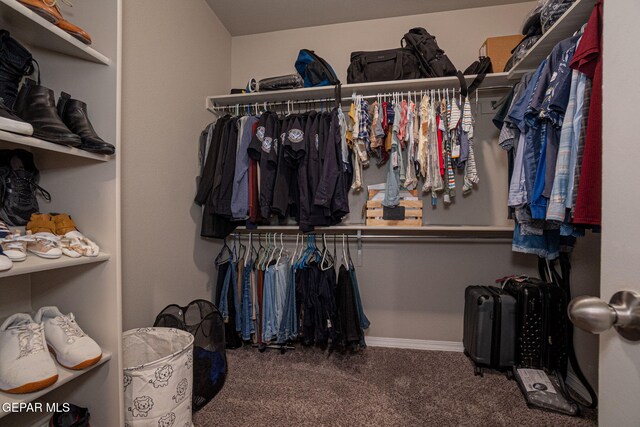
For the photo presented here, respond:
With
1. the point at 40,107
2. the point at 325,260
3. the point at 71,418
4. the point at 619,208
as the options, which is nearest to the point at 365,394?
the point at 325,260

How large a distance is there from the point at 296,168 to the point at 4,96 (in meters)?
1.28

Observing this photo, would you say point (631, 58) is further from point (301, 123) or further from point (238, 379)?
point (238, 379)

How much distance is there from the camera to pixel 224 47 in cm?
223

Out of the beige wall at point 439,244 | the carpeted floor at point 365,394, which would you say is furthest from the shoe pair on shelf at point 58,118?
the beige wall at point 439,244

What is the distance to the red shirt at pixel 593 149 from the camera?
853 mm

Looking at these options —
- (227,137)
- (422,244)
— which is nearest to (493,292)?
(422,244)

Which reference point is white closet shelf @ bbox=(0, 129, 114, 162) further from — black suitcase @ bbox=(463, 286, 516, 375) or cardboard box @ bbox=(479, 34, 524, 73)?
cardboard box @ bbox=(479, 34, 524, 73)

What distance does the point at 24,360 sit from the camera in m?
0.73

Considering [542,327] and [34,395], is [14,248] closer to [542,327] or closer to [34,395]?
[34,395]

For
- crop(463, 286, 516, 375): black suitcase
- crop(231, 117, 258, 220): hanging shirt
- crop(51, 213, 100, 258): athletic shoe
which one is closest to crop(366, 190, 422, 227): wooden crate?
crop(463, 286, 516, 375): black suitcase

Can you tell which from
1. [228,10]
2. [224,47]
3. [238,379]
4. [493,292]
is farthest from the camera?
[224,47]

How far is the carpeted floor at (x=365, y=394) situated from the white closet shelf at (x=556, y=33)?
186cm

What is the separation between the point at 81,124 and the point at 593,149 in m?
1.67

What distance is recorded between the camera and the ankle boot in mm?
791
